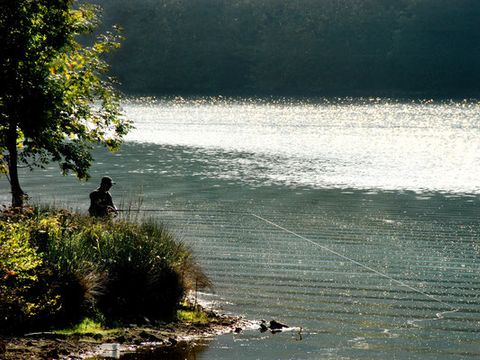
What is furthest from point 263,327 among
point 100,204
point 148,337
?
point 100,204

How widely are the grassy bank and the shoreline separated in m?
0.63

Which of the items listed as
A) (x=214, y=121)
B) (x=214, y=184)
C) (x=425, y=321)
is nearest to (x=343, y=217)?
(x=214, y=184)

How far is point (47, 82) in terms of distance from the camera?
24.3 metres

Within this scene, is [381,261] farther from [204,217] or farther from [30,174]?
[30,174]

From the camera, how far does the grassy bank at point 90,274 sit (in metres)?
17.0

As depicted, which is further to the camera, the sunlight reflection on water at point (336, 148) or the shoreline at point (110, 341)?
the sunlight reflection on water at point (336, 148)

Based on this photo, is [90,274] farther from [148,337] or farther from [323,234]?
[323,234]

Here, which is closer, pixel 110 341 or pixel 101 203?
pixel 110 341

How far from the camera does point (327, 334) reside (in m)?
20.4

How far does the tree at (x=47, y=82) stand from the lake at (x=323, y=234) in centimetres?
374

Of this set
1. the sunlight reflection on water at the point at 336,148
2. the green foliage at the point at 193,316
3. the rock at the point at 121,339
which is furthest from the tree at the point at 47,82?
the sunlight reflection on water at the point at 336,148

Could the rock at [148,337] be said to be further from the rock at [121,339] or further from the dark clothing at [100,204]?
the dark clothing at [100,204]

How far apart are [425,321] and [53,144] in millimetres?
11529

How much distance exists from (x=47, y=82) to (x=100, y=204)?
11.6 ft
